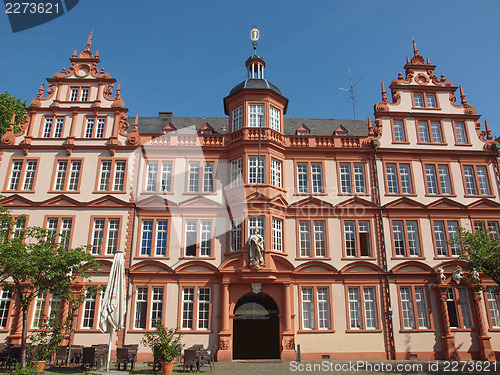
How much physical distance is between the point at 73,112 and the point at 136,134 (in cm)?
473

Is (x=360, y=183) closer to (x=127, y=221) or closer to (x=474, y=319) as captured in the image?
(x=474, y=319)

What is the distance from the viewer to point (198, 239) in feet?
86.9

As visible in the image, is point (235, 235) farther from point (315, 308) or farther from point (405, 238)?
point (405, 238)

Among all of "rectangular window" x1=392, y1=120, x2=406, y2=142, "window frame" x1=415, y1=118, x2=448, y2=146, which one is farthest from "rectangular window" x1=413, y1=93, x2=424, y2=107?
"rectangular window" x1=392, y1=120, x2=406, y2=142

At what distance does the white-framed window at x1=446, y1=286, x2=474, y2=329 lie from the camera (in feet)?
83.3

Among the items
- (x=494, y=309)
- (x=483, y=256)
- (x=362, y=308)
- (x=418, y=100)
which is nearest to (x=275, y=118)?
(x=418, y=100)

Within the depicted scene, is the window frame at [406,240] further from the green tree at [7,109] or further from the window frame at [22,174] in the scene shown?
the green tree at [7,109]

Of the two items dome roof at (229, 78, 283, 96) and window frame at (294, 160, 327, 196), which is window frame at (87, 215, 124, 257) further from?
dome roof at (229, 78, 283, 96)

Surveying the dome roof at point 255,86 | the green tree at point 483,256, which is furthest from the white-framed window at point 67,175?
the green tree at point 483,256

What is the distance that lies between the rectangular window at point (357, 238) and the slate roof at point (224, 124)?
7.66m

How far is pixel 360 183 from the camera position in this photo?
28.2 m

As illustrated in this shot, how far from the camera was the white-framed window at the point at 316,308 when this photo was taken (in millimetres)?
24969

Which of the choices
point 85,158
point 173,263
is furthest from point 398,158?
point 85,158

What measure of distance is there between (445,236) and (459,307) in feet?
14.5
